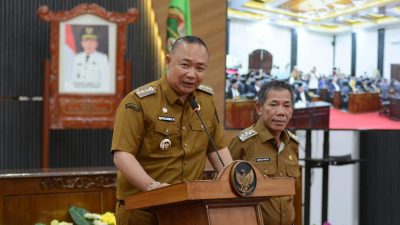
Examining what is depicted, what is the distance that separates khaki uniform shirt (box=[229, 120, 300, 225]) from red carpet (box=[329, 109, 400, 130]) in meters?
3.24

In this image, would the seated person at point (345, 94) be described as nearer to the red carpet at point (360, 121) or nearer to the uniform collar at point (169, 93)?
the red carpet at point (360, 121)

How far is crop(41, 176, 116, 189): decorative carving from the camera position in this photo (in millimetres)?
3613

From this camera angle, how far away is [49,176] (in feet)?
11.8

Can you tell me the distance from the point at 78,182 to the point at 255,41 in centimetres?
279

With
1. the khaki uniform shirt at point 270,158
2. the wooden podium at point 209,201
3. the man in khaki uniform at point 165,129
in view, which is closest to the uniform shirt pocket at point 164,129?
the man in khaki uniform at point 165,129

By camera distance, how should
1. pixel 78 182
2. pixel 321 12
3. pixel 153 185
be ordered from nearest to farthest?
pixel 153 185 → pixel 78 182 → pixel 321 12

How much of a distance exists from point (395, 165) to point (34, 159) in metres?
3.47

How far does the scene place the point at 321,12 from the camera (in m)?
6.04

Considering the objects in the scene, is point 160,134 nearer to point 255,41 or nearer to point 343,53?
point 255,41

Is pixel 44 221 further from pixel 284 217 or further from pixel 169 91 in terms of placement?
pixel 169 91

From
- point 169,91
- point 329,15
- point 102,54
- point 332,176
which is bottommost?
point 332,176

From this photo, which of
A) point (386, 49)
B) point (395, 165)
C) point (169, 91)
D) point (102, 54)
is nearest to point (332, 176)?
point (395, 165)

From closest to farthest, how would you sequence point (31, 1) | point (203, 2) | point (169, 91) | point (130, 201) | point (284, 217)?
point (130, 201) < point (169, 91) < point (284, 217) < point (31, 1) < point (203, 2)

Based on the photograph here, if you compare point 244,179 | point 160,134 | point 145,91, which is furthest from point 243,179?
point 145,91
